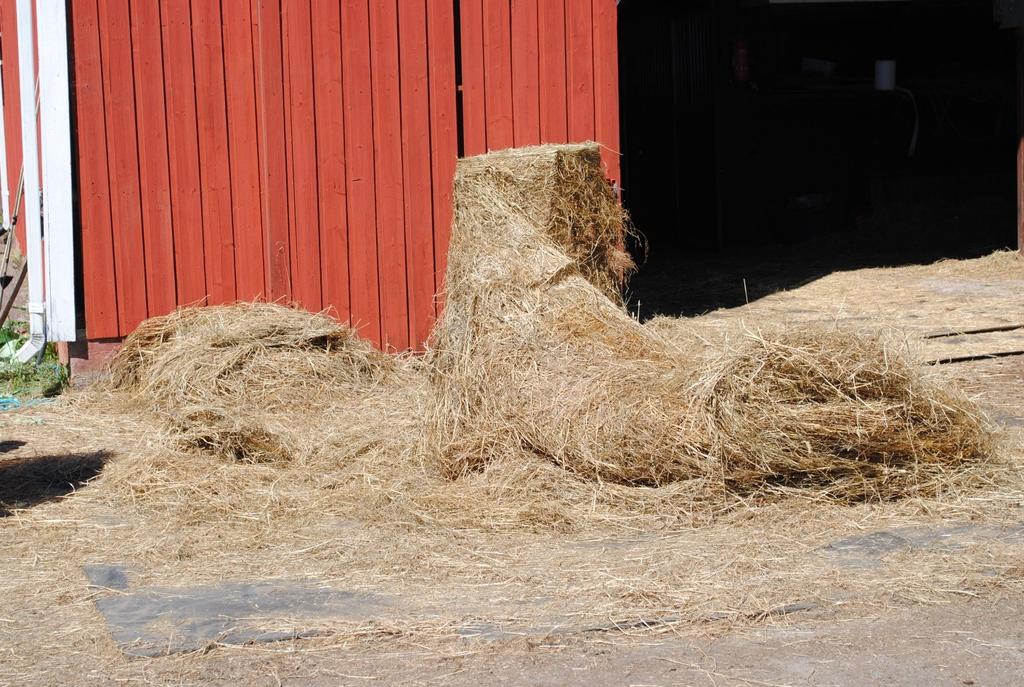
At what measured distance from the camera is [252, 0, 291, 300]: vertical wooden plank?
848cm

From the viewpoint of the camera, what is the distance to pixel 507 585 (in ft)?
15.1

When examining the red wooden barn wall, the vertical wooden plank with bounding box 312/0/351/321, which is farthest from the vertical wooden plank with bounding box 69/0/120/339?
the vertical wooden plank with bounding box 312/0/351/321

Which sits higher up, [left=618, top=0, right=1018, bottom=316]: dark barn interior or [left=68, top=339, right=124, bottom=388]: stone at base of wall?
[left=618, top=0, right=1018, bottom=316]: dark barn interior

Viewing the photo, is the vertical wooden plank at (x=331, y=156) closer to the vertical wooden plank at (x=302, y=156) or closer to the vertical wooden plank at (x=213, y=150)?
the vertical wooden plank at (x=302, y=156)

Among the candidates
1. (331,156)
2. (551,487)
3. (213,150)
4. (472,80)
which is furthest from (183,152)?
(551,487)

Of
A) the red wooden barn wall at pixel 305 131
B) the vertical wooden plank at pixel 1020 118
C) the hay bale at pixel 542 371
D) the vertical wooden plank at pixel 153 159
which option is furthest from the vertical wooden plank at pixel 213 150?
the vertical wooden plank at pixel 1020 118

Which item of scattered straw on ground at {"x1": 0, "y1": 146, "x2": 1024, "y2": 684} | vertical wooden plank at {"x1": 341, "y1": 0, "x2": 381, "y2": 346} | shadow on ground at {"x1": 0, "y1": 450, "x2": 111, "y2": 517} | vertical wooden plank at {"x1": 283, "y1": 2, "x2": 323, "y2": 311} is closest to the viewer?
scattered straw on ground at {"x1": 0, "y1": 146, "x2": 1024, "y2": 684}

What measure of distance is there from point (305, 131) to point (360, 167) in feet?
1.42

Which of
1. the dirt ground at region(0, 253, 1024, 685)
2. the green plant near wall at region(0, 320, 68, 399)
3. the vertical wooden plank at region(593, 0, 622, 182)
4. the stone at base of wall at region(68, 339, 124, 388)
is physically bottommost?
the dirt ground at region(0, 253, 1024, 685)

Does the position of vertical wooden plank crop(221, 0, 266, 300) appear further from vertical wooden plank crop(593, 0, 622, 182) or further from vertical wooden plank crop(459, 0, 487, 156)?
vertical wooden plank crop(593, 0, 622, 182)

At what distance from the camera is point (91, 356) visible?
8.35 metres

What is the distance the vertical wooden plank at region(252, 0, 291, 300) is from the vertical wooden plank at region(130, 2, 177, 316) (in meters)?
0.61

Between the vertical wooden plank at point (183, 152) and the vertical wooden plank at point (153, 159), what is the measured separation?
4cm

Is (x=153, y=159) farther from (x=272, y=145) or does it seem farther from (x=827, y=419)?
(x=827, y=419)
